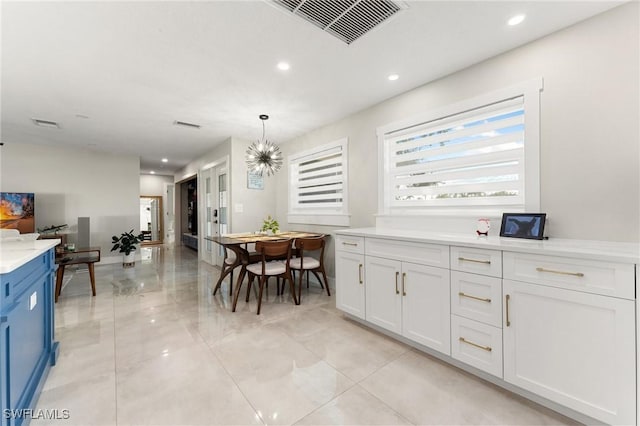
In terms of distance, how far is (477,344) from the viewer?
183 centimetres

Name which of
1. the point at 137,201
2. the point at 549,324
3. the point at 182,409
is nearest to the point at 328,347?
the point at 182,409

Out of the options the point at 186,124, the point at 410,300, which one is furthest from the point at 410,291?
the point at 186,124

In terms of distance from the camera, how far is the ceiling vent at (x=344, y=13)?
1.75 m

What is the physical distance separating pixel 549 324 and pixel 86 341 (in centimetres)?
366

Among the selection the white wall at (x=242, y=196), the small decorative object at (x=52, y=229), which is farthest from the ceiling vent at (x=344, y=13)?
the small decorative object at (x=52, y=229)

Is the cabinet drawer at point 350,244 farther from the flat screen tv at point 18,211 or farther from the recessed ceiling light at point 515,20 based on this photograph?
the flat screen tv at point 18,211

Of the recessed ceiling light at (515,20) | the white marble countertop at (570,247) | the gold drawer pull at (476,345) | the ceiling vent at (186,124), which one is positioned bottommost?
the gold drawer pull at (476,345)

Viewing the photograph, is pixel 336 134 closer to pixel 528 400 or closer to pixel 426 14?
pixel 426 14

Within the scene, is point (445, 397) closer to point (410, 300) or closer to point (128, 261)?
point (410, 300)

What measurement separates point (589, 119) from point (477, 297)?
1.51m

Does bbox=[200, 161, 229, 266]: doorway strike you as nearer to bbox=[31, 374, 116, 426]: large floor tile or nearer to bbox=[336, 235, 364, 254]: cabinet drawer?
bbox=[336, 235, 364, 254]: cabinet drawer

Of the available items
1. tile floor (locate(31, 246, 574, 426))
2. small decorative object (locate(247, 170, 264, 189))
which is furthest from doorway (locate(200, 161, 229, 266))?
tile floor (locate(31, 246, 574, 426))

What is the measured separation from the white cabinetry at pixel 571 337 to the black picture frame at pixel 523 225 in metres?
0.52

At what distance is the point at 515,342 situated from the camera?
1.65 meters
